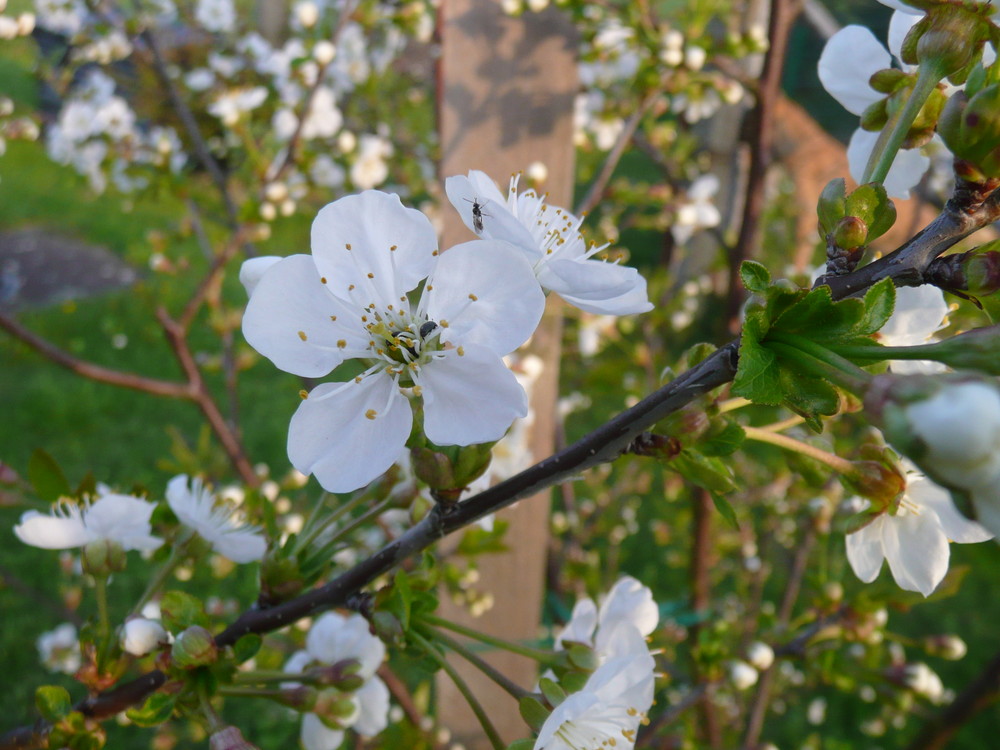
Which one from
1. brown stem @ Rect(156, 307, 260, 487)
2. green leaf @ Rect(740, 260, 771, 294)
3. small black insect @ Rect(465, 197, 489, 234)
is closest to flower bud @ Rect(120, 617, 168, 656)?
small black insect @ Rect(465, 197, 489, 234)

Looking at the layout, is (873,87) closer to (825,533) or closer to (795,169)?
(825,533)

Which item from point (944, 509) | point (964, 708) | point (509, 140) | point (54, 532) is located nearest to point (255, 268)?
point (54, 532)

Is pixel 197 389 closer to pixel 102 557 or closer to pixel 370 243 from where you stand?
pixel 102 557

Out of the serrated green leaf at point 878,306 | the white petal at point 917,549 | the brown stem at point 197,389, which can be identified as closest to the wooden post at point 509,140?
the brown stem at point 197,389

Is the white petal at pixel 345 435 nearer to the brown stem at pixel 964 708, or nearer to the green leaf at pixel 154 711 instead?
the green leaf at pixel 154 711

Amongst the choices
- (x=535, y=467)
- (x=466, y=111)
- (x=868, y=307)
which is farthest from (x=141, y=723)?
(x=466, y=111)

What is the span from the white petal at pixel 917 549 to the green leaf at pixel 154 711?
643mm

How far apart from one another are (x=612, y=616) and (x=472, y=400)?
0.35 m

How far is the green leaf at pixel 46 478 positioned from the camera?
33.6 inches

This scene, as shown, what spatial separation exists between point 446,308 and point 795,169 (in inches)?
182

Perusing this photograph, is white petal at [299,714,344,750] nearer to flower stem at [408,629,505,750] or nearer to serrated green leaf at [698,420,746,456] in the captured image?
flower stem at [408,629,505,750]

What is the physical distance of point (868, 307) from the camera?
49 centimetres

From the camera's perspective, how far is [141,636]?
0.72m

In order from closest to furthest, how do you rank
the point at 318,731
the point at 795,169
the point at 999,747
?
the point at 318,731, the point at 999,747, the point at 795,169
